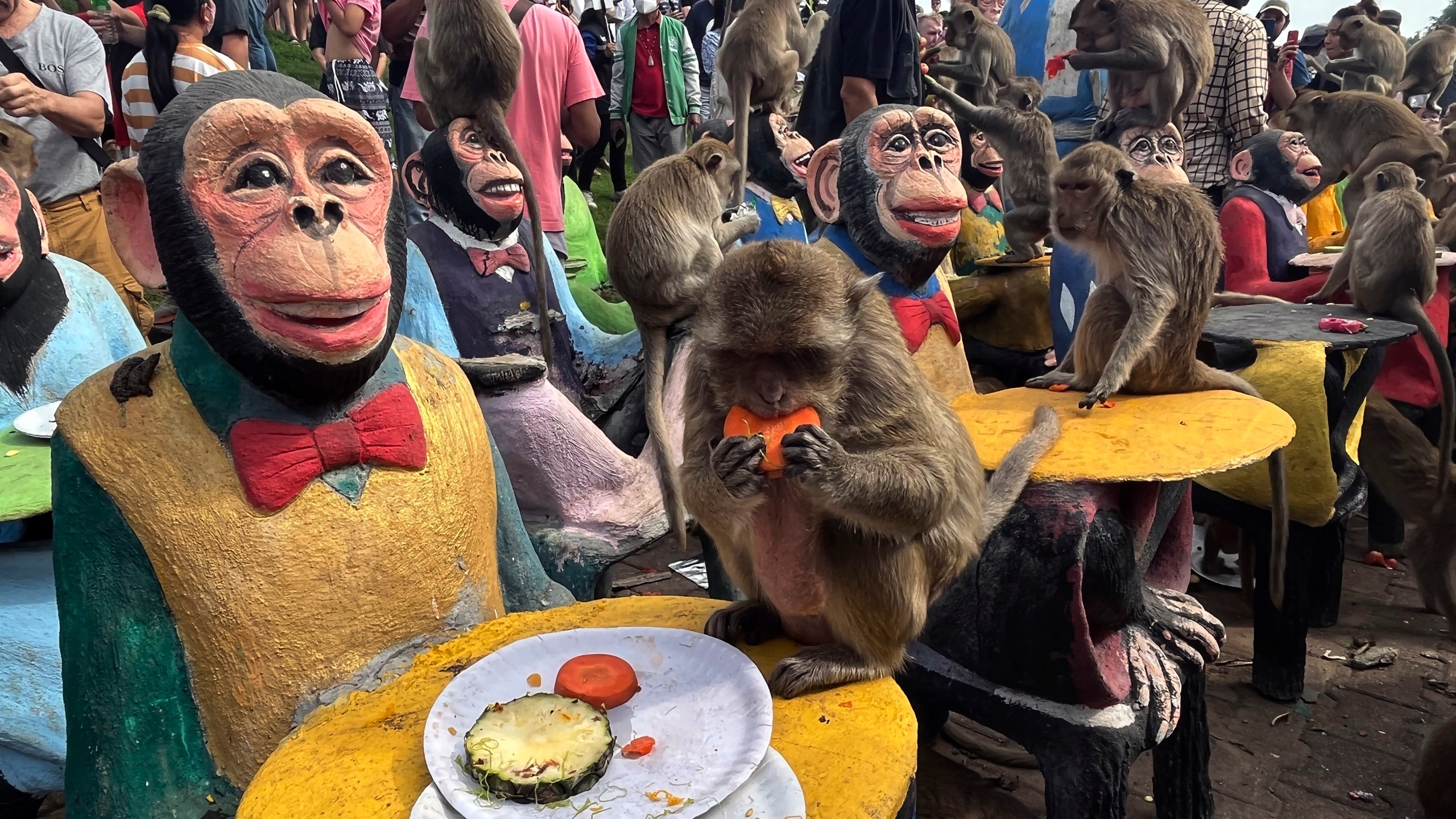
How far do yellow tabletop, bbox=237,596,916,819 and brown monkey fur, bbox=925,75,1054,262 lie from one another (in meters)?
4.15

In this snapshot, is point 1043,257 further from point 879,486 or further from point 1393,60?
point 1393,60

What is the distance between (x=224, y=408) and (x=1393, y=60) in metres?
14.0

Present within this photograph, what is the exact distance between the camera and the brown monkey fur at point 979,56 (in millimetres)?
8609

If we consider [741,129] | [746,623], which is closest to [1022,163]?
[741,129]

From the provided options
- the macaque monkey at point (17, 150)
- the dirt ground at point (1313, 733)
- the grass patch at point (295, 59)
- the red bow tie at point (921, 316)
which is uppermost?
the grass patch at point (295, 59)

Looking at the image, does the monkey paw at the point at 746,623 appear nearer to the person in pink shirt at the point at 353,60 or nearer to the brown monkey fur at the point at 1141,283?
the brown monkey fur at the point at 1141,283

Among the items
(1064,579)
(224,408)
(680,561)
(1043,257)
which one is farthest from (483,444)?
(1043,257)

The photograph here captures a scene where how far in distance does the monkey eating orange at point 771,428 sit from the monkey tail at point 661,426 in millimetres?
1220

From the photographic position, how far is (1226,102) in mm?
6832

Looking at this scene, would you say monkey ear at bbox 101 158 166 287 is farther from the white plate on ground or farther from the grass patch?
the grass patch

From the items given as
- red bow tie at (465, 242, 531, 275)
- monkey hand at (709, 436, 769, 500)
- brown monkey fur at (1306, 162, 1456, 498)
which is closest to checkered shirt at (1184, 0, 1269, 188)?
brown monkey fur at (1306, 162, 1456, 498)

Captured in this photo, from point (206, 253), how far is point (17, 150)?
2676 mm

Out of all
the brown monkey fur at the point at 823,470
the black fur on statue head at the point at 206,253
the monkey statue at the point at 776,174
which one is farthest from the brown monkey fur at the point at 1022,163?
the black fur on statue head at the point at 206,253

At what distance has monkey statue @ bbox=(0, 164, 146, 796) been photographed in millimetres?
2094
